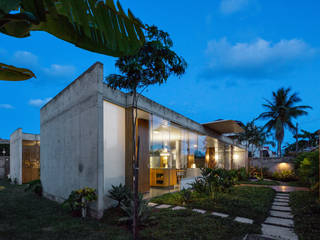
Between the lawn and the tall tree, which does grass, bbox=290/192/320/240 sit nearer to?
the lawn

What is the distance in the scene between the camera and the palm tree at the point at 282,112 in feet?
77.5

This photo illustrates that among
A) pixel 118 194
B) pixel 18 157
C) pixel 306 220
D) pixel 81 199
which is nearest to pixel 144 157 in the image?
pixel 118 194

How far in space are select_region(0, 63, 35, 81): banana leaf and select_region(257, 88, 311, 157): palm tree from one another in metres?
25.9

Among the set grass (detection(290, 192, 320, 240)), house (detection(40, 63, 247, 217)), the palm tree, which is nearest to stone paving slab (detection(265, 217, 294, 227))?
grass (detection(290, 192, 320, 240))

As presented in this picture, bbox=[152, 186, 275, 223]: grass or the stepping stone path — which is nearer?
the stepping stone path

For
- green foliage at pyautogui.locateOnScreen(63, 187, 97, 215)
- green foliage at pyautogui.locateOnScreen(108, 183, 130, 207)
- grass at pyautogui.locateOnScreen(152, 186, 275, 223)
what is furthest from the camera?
green foliage at pyautogui.locateOnScreen(108, 183, 130, 207)

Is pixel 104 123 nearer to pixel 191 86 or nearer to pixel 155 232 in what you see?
pixel 155 232

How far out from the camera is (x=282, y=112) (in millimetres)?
24281

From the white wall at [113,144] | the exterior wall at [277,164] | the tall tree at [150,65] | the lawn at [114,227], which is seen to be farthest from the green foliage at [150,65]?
the exterior wall at [277,164]

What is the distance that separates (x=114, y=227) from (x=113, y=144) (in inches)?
98.4

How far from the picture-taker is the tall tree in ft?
14.3

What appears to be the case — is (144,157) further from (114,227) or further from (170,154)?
(114,227)

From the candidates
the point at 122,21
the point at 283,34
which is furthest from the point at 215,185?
the point at 283,34

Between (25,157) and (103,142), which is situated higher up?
(103,142)
